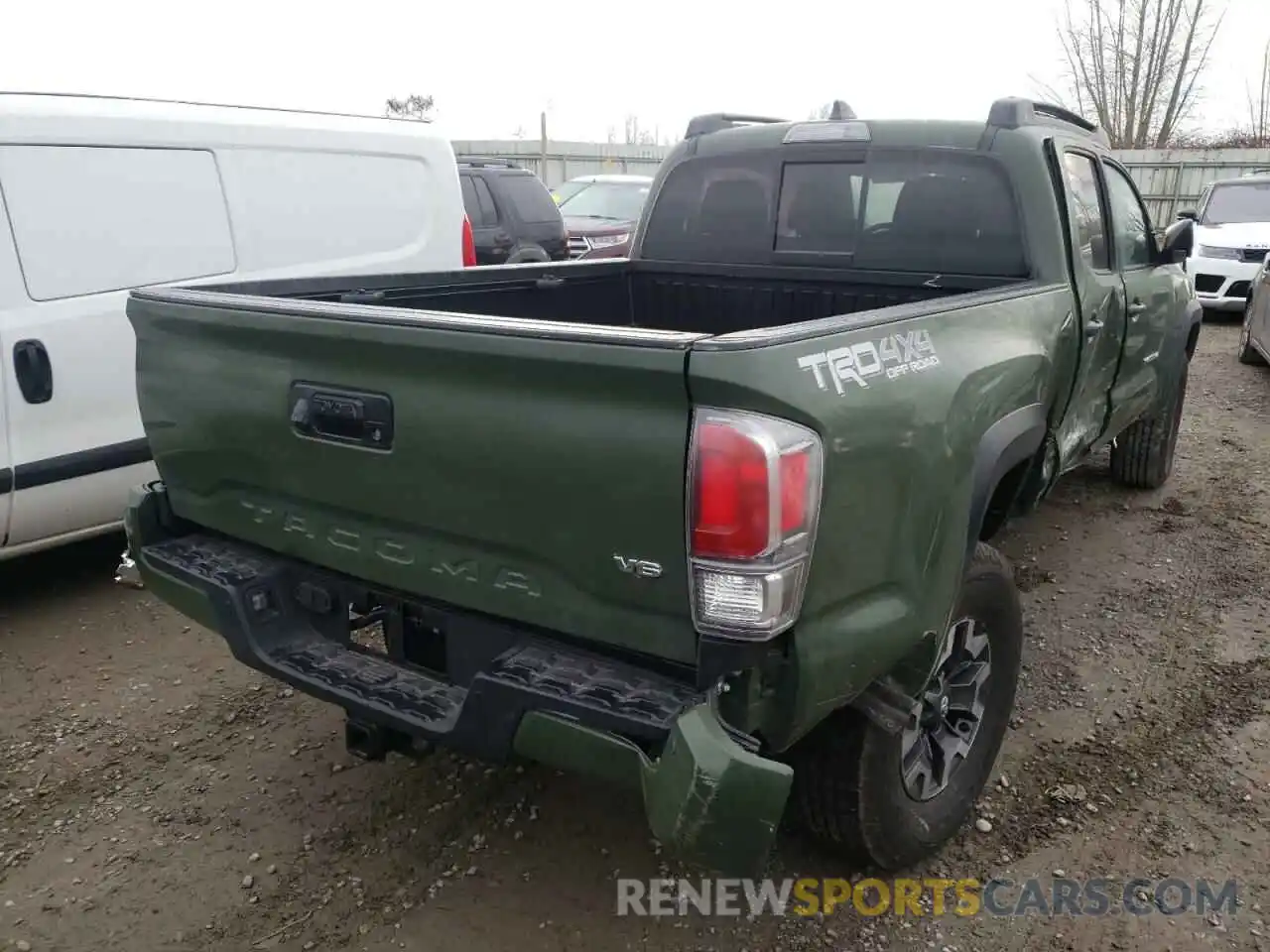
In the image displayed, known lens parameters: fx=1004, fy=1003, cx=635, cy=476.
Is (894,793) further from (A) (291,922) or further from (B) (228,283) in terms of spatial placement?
(B) (228,283)

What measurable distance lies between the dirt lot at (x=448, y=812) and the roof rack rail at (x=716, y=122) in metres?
2.44

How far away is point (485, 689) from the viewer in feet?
6.98

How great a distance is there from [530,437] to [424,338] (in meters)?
0.33

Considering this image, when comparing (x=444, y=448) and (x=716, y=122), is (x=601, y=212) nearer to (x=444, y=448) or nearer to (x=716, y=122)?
(x=716, y=122)

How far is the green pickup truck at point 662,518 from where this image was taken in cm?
188

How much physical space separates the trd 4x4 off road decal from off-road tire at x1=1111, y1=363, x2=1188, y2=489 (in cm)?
393

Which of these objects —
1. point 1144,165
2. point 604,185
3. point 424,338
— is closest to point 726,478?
point 424,338

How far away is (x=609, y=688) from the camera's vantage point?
2.06 metres

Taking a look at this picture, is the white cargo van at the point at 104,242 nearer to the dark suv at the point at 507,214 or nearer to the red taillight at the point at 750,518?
the red taillight at the point at 750,518

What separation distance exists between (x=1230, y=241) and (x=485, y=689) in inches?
508

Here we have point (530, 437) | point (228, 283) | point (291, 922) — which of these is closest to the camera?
point (530, 437)

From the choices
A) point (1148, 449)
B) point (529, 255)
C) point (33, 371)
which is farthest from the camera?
point (529, 255)

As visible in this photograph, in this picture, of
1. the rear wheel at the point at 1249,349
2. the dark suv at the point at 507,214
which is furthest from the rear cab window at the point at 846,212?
the rear wheel at the point at 1249,349

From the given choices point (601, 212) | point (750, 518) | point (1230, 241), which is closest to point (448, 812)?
point (750, 518)
